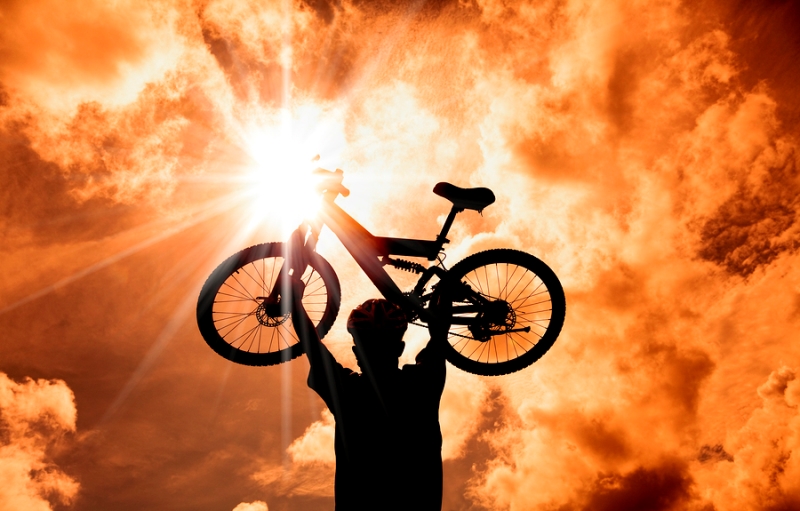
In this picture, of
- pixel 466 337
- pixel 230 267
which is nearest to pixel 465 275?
pixel 466 337

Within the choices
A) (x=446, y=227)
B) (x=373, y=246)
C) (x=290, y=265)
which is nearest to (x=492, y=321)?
(x=446, y=227)

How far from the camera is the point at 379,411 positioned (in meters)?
2.63

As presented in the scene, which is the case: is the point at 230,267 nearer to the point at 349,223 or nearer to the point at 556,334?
the point at 349,223

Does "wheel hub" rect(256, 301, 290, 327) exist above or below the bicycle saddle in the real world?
below

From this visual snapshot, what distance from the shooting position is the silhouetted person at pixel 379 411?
2.53 meters

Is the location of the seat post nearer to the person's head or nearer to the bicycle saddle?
the bicycle saddle

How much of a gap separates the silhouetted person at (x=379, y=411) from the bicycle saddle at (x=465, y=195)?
2.86 m

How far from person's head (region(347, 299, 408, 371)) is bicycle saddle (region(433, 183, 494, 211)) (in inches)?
113

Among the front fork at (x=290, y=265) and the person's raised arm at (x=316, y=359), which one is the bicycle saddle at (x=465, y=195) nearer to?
the front fork at (x=290, y=265)

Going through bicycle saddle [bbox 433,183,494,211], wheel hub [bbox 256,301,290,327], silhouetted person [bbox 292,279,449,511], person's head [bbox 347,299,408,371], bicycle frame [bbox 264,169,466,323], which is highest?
bicycle saddle [bbox 433,183,494,211]

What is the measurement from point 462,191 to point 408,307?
5.32ft

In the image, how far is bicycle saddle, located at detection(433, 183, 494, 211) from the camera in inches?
207

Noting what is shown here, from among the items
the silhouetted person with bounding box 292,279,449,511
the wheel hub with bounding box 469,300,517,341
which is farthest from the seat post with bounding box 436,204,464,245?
the silhouetted person with bounding box 292,279,449,511

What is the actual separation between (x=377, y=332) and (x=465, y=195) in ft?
10.2
